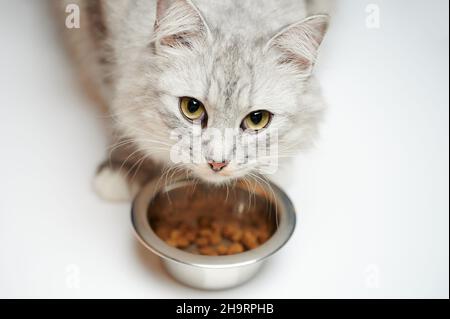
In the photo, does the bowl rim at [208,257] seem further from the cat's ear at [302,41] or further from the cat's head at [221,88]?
the cat's ear at [302,41]

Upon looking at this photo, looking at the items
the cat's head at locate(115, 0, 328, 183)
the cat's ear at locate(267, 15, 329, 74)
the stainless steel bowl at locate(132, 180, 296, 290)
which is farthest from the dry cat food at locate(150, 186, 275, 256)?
the cat's ear at locate(267, 15, 329, 74)

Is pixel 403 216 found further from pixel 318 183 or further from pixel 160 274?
pixel 160 274

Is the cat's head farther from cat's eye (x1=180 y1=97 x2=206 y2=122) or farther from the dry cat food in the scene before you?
the dry cat food

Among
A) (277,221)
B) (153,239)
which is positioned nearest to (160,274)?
(153,239)

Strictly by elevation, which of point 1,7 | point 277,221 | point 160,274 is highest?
point 1,7

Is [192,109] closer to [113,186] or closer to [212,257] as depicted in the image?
[212,257]

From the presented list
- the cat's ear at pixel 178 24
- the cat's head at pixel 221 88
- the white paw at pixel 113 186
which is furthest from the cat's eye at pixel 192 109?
the white paw at pixel 113 186
